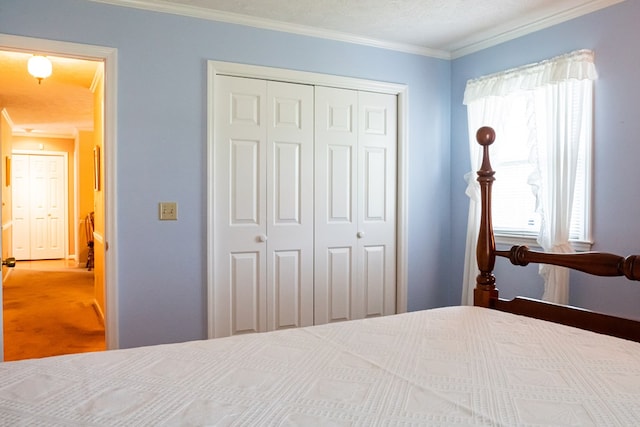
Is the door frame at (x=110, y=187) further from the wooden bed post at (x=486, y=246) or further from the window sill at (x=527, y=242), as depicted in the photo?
the window sill at (x=527, y=242)

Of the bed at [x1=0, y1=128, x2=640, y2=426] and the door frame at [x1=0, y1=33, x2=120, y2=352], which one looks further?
the door frame at [x1=0, y1=33, x2=120, y2=352]

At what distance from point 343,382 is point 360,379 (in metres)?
0.05

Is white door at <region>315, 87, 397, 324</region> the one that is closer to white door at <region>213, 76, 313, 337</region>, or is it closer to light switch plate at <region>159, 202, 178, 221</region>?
white door at <region>213, 76, 313, 337</region>

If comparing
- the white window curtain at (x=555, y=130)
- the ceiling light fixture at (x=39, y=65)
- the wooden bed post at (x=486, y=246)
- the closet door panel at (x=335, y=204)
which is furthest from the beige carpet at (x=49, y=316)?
the white window curtain at (x=555, y=130)

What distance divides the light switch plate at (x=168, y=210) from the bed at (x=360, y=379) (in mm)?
1680

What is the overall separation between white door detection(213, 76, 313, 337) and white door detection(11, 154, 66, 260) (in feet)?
24.3

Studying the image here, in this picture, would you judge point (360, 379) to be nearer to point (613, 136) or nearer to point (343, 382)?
point (343, 382)

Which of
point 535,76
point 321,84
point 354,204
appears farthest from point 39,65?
point 535,76

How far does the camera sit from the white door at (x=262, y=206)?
321cm

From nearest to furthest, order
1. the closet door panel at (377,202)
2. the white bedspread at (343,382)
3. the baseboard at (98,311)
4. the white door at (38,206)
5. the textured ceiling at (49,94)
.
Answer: the white bedspread at (343,382) → the closet door panel at (377,202) → the textured ceiling at (49,94) → the baseboard at (98,311) → the white door at (38,206)

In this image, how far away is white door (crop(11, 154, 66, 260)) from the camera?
8.88 m

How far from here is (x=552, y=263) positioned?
1.90 meters

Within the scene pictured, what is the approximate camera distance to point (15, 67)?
429 cm

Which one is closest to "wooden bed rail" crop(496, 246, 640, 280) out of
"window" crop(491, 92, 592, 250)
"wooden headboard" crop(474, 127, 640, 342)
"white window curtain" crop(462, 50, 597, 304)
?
"wooden headboard" crop(474, 127, 640, 342)
